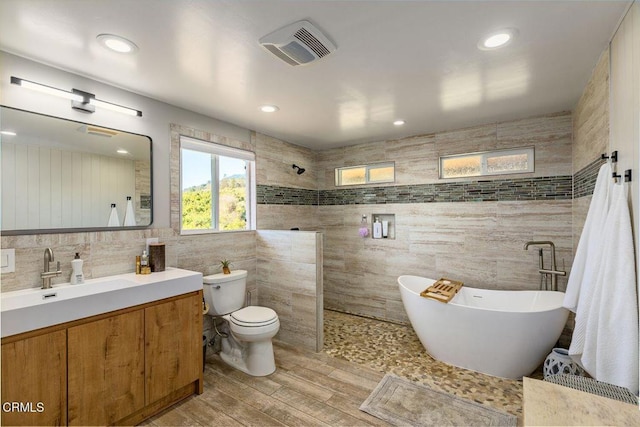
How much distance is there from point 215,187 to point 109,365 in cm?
184

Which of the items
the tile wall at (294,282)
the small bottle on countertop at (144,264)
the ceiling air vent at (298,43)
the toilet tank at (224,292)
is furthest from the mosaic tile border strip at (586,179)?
the small bottle on countertop at (144,264)

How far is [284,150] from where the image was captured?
12.7 ft

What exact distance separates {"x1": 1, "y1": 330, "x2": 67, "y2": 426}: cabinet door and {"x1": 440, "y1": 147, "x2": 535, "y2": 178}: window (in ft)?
12.2

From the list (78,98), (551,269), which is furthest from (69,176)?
(551,269)

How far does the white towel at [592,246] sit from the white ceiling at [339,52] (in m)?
0.84

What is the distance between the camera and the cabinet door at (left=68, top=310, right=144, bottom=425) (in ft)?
5.36

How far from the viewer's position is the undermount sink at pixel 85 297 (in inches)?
57.6

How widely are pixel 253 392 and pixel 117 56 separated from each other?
2.55 m

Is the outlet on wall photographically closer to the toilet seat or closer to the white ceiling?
the white ceiling

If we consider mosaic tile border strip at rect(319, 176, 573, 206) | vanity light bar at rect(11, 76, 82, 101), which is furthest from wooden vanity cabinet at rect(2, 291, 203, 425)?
mosaic tile border strip at rect(319, 176, 573, 206)

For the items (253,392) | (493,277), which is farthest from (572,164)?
(253,392)

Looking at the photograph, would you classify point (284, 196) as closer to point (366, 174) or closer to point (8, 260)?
point (366, 174)

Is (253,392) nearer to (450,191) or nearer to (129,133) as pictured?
(129,133)

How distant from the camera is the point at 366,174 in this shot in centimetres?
409
